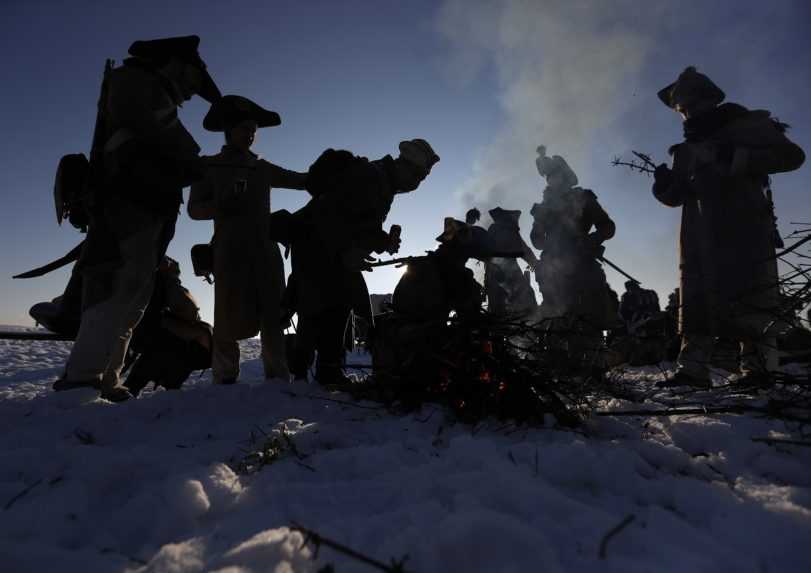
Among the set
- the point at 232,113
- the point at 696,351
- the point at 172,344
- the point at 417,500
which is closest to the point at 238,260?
the point at 172,344

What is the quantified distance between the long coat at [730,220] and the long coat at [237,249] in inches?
143

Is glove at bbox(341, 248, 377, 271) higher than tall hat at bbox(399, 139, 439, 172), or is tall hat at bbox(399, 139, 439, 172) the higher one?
tall hat at bbox(399, 139, 439, 172)

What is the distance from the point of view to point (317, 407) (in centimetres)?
230

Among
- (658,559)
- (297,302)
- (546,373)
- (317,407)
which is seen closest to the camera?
(658,559)

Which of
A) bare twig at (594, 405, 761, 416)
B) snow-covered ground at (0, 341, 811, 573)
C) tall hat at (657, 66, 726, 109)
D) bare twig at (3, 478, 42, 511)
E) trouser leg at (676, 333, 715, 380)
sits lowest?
bare twig at (3, 478, 42, 511)

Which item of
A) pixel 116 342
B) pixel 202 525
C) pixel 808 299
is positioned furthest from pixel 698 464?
pixel 116 342

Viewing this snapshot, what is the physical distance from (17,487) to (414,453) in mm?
1083

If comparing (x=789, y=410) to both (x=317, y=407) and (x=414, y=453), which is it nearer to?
(x=414, y=453)

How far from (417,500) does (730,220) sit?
4.28 meters

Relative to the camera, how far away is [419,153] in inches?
139

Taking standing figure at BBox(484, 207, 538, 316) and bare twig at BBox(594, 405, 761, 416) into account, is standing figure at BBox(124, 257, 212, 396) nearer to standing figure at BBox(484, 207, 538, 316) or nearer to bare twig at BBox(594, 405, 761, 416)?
bare twig at BBox(594, 405, 761, 416)

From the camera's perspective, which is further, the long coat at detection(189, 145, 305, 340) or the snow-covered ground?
the long coat at detection(189, 145, 305, 340)

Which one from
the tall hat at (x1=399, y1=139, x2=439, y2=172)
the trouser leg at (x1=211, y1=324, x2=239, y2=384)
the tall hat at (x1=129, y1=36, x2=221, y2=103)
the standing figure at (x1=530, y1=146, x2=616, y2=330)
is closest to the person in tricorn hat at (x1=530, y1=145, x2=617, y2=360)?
the standing figure at (x1=530, y1=146, x2=616, y2=330)

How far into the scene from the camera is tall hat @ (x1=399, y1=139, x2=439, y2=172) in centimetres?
352
